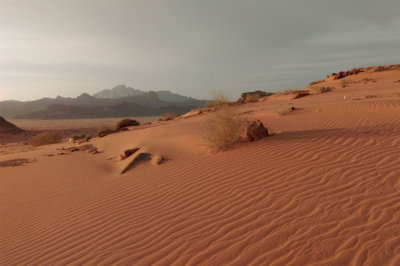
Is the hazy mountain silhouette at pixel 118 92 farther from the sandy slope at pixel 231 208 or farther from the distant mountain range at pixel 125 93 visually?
the sandy slope at pixel 231 208

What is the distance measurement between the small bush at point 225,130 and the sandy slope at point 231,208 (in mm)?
320

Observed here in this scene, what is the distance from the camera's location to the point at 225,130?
20.4 ft

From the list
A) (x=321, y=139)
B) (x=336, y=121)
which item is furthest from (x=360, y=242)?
(x=336, y=121)

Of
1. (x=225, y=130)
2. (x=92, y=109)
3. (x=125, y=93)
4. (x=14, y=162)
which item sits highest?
(x=125, y=93)

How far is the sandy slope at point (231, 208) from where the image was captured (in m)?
2.62

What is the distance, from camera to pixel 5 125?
2284 cm

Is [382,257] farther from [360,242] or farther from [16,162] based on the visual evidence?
[16,162]

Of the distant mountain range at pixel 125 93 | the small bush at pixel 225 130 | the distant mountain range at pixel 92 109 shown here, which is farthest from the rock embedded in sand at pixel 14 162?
the distant mountain range at pixel 125 93

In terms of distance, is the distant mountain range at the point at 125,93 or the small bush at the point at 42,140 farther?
the distant mountain range at the point at 125,93

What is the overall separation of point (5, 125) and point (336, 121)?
25.9m

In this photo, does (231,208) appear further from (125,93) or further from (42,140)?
(125,93)

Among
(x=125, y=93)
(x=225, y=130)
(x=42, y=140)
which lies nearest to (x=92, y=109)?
(x=42, y=140)

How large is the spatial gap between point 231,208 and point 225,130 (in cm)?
297

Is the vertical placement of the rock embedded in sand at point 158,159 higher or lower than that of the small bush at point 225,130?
lower
